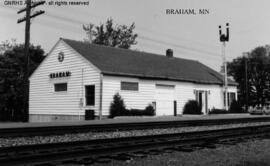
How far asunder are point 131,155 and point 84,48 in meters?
21.2

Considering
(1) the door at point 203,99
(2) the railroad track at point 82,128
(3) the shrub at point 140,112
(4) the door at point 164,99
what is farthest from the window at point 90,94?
(1) the door at point 203,99

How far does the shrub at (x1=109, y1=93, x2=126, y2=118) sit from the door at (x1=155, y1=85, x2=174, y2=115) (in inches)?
169

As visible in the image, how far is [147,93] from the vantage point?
1081 inches

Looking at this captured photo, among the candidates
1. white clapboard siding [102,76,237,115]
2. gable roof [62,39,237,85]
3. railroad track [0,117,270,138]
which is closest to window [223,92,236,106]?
gable roof [62,39,237,85]

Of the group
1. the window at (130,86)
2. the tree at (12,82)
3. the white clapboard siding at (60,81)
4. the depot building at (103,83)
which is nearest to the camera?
the depot building at (103,83)

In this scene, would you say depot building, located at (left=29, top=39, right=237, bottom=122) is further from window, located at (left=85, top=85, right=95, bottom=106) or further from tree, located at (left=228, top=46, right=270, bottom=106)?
tree, located at (left=228, top=46, right=270, bottom=106)

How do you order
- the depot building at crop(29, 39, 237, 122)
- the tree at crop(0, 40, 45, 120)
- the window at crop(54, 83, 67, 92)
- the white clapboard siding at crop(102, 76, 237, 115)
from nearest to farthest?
the white clapboard siding at crop(102, 76, 237, 115) → the depot building at crop(29, 39, 237, 122) → the window at crop(54, 83, 67, 92) → the tree at crop(0, 40, 45, 120)

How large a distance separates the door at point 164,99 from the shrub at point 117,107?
169 inches

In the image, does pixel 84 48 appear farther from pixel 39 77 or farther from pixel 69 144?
pixel 69 144

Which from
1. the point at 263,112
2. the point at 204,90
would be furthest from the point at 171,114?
the point at 263,112

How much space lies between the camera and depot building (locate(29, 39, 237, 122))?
25.4m

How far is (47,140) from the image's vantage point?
38.0ft

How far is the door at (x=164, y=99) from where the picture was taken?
28547 millimetres

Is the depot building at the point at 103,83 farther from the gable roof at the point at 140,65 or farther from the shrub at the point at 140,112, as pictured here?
the shrub at the point at 140,112
